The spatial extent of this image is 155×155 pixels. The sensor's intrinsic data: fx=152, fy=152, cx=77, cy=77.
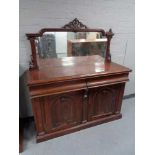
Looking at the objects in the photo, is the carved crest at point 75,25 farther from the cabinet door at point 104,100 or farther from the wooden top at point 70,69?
the cabinet door at point 104,100

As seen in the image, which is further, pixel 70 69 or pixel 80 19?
pixel 80 19

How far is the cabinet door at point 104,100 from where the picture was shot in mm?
1860

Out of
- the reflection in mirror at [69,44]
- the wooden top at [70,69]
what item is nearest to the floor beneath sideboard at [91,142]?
the wooden top at [70,69]

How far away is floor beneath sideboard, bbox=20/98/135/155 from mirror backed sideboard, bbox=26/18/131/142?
79 millimetres

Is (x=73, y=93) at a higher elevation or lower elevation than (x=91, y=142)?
higher

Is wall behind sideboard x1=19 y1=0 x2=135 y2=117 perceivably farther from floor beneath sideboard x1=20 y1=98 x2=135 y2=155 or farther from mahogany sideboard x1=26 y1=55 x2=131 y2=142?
floor beneath sideboard x1=20 y1=98 x2=135 y2=155

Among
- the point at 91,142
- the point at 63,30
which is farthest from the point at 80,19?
the point at 91,142

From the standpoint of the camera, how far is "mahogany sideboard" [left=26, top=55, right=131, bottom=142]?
5.18 ft

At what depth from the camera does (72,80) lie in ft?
5.34

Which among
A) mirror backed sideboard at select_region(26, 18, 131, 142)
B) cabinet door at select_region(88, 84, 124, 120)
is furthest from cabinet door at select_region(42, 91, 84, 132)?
cabinet door at select_region(88, 84, 124, 120)

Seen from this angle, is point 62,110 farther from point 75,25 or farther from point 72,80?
point 75,25

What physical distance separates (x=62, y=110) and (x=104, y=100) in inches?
22.4

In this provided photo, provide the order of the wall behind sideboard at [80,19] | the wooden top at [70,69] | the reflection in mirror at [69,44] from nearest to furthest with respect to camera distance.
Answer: the wooden top at [70,69] → the wall behind sideboard at [80,19] → the reflection in mirror at [69,44]

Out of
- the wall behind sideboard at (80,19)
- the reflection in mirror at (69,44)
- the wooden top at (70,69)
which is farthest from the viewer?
the reflection in mirror at (69,44)
